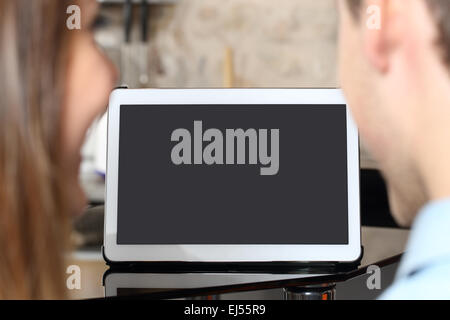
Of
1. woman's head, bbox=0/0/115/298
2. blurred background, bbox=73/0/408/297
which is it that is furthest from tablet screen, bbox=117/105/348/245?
blurred background, bbox=73/0/408/297

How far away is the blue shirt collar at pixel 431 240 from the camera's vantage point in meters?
0.33

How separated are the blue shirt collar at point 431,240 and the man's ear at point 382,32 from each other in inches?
4.0

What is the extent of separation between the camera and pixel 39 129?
0.38 meters

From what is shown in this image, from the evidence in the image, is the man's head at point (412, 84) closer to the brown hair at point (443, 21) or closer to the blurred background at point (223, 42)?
the brown hair at point (443, 21)

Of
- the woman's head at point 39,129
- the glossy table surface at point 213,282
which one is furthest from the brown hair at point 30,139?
the glossy table surface at point 213,282

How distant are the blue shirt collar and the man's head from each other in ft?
0.05

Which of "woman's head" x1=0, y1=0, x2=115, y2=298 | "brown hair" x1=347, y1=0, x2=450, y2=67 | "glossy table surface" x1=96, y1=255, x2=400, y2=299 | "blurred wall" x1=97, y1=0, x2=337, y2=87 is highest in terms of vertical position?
"blurred wall" x1=97, y1=0, x2=337, y2=87

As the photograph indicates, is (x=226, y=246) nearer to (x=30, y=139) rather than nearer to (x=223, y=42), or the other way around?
(x=30, y=139)

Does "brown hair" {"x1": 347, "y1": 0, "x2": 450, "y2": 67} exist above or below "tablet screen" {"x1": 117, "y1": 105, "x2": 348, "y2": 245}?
above

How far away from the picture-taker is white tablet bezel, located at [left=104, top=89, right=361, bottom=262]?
0.62 meters

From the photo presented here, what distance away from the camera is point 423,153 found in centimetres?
38

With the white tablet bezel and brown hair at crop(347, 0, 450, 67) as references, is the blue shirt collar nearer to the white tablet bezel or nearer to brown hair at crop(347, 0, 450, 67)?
brown hair at crop(347, 0, 450, 67)

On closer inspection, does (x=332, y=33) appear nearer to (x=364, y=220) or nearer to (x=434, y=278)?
(x=364, y=220)

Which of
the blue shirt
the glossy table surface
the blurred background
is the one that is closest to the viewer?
the blue shirt
